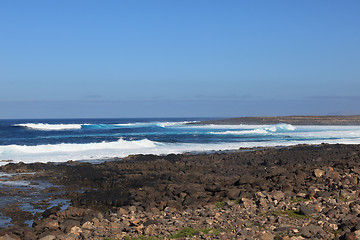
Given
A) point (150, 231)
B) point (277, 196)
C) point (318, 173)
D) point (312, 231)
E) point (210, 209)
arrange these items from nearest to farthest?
1. point (312, 231)
2. point (150, 231)
3. point (210, 209)
4. point (277, 196)
5. point (318, 173)

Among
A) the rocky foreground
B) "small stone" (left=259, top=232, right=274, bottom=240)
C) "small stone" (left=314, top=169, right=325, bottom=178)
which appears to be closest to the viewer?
"small stone" (left=259, top=232, right=274, bottom=240)

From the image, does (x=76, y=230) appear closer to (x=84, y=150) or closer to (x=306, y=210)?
(x=306, y=210)

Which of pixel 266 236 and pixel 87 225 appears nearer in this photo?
pixel 266 236

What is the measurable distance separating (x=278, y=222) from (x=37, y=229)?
4922 mm

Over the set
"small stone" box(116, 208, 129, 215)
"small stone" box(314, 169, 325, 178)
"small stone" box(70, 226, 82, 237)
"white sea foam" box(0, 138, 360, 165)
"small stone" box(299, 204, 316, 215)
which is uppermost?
"small stone" box(314, 169, 325, 178)

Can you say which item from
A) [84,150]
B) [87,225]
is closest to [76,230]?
[87,225]

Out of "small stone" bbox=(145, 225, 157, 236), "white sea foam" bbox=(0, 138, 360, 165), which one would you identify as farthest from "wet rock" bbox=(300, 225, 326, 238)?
"white sea foam" bbox=(0, 138, 360, 165)

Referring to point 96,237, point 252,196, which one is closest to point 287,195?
point 252,196

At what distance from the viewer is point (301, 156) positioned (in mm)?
20266

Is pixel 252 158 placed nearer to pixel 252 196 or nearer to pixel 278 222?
pixel 252 196

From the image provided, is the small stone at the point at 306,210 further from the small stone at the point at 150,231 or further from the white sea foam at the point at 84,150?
the white sea foam at the point at 84,150

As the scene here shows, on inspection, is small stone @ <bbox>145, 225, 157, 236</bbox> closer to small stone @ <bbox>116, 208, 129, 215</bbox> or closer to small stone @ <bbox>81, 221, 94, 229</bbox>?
small stone @ <bbox>81, 221, 94, 229</bbox>

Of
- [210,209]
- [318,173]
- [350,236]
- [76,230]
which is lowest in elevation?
[76,230]

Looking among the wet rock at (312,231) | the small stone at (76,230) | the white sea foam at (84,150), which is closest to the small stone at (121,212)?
the small stone at (76,230)
